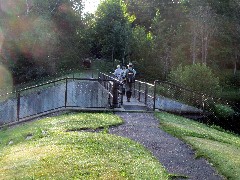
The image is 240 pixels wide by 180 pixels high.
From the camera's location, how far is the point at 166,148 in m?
10.0

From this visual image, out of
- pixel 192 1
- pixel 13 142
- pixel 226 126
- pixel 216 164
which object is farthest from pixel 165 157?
pixel 192 1

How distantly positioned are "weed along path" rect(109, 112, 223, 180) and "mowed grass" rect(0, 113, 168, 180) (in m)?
0.36

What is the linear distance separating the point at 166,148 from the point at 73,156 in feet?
9.34

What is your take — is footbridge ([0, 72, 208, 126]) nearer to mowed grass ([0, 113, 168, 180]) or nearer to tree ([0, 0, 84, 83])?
mowed grass ([0, 113, 168, 180])

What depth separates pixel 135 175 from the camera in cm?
733

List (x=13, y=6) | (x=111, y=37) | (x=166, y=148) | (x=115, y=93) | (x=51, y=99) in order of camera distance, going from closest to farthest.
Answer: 1. (x=166, y=148)
2. (x=115, y=93)
3. (x=51, y=99)
4. (x=13, y=6)
5. (x=111, y=37)

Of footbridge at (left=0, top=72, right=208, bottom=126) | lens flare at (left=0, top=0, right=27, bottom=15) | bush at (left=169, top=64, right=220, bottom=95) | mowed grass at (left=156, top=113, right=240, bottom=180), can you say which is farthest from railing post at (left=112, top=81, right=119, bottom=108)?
lens flare at (left=0, top=0, right=27, bottom=15)

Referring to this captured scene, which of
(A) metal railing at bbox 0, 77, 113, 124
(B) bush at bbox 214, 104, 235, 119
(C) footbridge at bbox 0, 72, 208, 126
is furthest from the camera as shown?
(B) bush at bbox 214, 104, 235, 119

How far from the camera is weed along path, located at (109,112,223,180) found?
8094 millimetres

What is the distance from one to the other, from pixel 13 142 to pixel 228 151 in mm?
6146

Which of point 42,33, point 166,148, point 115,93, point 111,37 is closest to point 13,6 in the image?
point 42,33

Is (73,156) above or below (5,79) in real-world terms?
below

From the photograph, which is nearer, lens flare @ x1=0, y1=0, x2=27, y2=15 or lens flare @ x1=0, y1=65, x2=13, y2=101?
Result: lens flare @ x1=0, y1=0, x2=27, y2=15

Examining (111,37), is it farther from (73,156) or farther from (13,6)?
(73,156)
